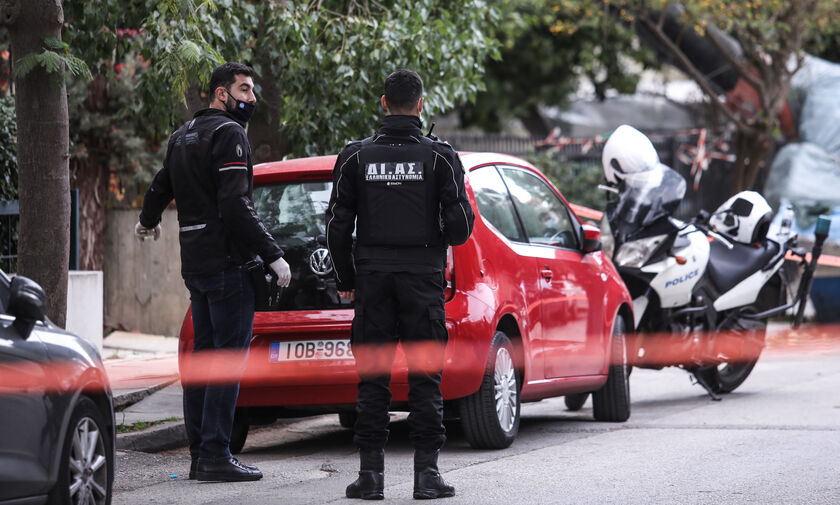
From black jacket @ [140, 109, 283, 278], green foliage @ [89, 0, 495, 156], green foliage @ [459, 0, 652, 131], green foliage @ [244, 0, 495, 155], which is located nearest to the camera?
black jacket @ [140, 109, 283, 278]

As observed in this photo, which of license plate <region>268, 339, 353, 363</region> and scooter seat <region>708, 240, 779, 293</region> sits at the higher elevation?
scooter seat <region>708, 240, 779, 293</region>

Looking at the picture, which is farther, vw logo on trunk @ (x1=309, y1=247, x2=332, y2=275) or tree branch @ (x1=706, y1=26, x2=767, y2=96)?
tree branch @ (x1=706, y1=26, x2=767, y2=96)

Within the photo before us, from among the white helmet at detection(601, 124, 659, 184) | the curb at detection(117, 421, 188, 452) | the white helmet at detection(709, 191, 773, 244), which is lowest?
the curb at detection(117, 421, 188, 452)

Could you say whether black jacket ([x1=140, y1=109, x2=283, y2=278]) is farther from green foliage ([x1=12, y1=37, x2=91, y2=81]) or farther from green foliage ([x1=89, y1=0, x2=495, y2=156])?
green foliage ([x1=89, y1=0, x2=495, y2=156])

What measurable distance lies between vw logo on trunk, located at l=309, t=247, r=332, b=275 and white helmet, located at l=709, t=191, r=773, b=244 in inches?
192

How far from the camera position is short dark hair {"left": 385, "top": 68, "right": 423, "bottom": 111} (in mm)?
6066

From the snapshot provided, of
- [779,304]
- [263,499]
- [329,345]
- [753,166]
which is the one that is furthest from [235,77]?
[753,166]

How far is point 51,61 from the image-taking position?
22.9 ft

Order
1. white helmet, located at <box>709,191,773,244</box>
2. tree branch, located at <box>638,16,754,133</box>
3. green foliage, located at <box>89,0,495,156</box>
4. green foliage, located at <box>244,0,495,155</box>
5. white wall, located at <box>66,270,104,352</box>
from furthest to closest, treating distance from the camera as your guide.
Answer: tree branch, located at <box>638,16,754,133</box> → white helmet, located at <box>709,191,773,244</box> → white wall, located at <box>66,270,104,352</box> → green foliage, located at <box>244,0,495,155</box> → green foliage, located at <box>89,0,495,156</box>

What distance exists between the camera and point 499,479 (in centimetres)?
662

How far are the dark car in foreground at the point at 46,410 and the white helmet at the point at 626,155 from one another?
6.19 meters

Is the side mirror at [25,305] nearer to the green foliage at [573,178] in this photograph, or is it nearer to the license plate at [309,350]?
the license plate at [309,350]

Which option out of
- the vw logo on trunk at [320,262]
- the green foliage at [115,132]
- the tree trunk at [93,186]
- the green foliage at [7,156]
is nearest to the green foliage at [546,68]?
the green foliage at [115,132]

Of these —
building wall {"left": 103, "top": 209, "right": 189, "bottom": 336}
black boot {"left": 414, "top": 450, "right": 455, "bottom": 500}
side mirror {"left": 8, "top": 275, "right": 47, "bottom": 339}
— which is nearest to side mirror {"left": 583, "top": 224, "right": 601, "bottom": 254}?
black boot {"left": 414, "top": 450, "right": 455, "bottom": 500}
